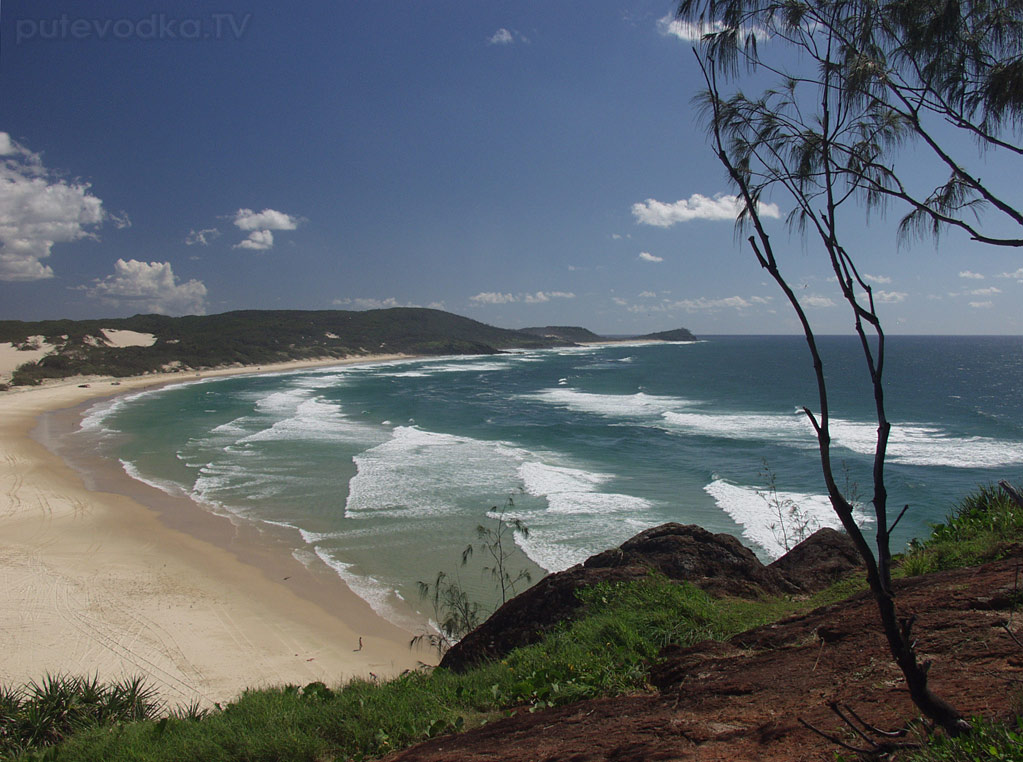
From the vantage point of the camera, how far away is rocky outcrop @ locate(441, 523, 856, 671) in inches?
257

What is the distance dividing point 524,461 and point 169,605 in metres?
13.2

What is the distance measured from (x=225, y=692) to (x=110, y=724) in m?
3.14

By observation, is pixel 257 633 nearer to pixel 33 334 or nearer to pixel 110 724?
pixel 110 724

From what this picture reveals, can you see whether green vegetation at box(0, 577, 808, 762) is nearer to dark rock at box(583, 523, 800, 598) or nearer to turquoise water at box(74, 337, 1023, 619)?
dark rock at box(583, 523, 800, 598)

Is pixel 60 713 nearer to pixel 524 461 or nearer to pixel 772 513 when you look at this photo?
pixel 772 513

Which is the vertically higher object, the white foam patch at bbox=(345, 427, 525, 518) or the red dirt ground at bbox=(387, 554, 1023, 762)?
the red dirt ground at bbox=(387, 554, 1023, 762)

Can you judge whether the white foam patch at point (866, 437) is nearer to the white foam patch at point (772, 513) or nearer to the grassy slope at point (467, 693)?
the white foam patch at point (772, 513)

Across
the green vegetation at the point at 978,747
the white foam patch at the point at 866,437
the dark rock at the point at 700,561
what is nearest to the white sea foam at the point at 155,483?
the dark rock at the point at 700,561

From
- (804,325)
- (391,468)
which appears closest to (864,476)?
(391,468)

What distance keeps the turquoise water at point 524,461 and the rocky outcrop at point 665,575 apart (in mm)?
4818

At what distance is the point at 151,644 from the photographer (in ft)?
32.0

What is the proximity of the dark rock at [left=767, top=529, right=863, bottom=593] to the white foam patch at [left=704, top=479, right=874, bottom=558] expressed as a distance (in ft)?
16.7

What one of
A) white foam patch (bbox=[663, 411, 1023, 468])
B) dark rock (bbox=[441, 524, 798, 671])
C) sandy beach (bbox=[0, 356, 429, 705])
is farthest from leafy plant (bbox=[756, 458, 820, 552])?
sandy beach (bbox=[0, 356, 429, 705])

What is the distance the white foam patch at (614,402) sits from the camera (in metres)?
35.5
